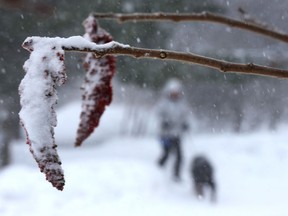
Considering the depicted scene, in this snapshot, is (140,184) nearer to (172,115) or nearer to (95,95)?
(172,115)

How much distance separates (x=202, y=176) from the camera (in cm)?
661

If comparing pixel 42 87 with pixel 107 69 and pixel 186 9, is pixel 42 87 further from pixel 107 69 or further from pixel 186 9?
pixel 186 9

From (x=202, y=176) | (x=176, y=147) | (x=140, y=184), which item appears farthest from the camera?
(x=176, y=147)

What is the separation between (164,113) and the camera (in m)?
7.51

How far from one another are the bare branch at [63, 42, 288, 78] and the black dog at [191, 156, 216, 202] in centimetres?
596

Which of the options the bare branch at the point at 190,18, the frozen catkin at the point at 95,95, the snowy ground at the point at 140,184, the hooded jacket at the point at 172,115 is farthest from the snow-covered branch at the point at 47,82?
the hooded jacket at the point at 172,115

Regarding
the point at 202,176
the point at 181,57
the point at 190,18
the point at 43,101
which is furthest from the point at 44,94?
the point at 202,176

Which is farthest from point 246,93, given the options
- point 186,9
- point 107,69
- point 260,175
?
point 107,69

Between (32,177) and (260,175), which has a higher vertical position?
(260,175)

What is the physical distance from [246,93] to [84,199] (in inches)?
406

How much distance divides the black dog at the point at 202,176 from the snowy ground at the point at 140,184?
0.14 m

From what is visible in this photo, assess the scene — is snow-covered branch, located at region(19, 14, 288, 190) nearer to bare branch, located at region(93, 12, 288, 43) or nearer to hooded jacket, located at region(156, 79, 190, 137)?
bare branch, located at region(93, 12, 288, 43)

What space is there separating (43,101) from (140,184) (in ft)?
22.9

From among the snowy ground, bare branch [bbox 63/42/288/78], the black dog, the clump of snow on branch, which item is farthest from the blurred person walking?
the clump of snow on branch
